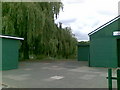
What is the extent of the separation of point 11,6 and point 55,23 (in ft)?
21.2

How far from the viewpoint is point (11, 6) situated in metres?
16.8

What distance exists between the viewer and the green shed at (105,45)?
13.8 meters

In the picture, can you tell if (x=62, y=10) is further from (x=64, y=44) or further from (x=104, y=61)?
(x=104, y=61)

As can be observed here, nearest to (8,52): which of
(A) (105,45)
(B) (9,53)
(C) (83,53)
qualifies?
(B) (9,53)

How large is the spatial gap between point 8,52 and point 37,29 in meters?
5.48

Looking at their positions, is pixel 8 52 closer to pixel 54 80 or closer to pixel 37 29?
pixel 37 29

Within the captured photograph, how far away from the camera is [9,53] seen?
12.9 metres

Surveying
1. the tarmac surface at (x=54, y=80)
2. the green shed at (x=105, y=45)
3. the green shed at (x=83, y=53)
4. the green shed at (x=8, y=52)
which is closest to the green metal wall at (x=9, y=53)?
the green shed at (x=8, y=52)

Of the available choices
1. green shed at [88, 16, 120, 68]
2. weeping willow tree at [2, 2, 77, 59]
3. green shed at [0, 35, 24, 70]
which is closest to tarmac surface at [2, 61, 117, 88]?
green shed at [0, 35, 24, 70]

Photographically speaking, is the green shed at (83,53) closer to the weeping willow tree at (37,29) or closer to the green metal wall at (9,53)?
the weeping willow tree at (37,29)

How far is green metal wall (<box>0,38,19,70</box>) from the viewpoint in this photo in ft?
40.8

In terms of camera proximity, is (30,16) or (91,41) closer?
(91,41)

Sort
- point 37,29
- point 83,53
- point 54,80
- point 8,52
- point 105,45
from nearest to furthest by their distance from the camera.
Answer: point 54,80
point 8,52
point 105,45
point 37,29
point 83,53

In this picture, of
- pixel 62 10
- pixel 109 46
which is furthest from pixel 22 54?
pixel 109 46
